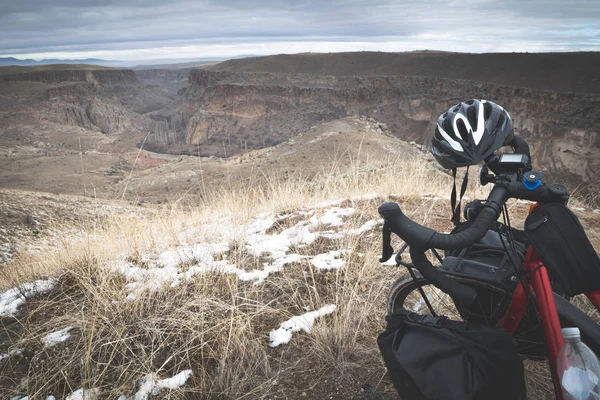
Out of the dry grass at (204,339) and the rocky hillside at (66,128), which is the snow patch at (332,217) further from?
the rocky hillside at (66,128)

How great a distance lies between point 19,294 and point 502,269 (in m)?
3.40

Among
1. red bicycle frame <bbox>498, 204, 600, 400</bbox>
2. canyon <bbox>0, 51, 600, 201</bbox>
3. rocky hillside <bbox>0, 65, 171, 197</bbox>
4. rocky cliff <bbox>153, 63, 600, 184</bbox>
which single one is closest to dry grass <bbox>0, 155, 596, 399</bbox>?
red bicycle frame <bbox>498, 204, 600, 400</bbox>

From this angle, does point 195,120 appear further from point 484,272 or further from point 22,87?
point 484,272

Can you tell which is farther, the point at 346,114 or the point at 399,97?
the point at 346,114

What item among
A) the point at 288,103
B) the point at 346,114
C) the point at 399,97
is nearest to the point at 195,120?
the point at 288,103

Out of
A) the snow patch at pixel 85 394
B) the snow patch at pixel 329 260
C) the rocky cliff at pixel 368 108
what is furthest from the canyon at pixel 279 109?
the snow patch at pixel 85 394

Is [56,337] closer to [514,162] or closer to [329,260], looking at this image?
[329,260]

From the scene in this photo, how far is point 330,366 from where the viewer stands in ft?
6.93

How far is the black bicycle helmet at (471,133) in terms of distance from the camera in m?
1.51

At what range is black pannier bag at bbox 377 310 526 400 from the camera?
1276 mm

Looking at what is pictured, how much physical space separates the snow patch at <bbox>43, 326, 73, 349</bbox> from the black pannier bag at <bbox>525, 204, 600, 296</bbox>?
266cm

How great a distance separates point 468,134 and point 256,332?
1.73 meters

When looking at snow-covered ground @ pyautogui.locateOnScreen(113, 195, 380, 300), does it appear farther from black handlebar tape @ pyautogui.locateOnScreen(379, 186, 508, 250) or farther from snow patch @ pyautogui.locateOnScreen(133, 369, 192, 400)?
black handlebar tape @ pyautogui.locateOnScreen(379, 186, 508, 250)

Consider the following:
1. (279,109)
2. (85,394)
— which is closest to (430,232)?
(85,394)
